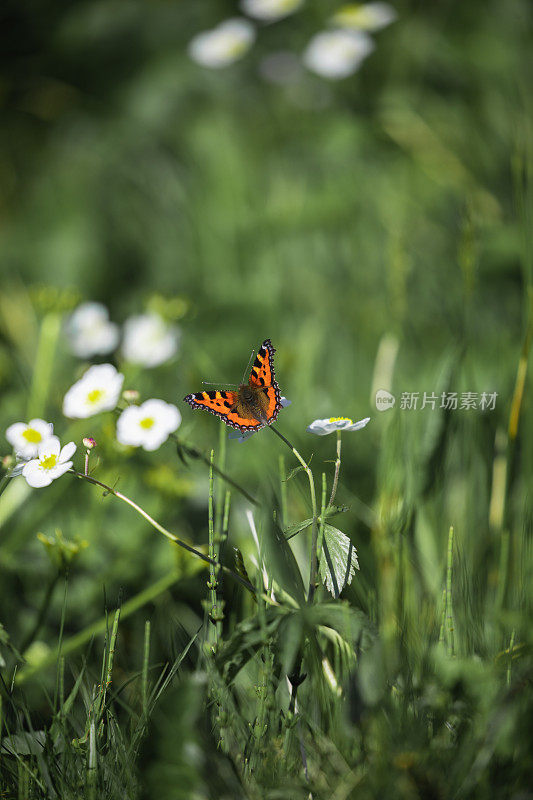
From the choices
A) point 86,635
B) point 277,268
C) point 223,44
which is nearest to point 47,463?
point 86,635

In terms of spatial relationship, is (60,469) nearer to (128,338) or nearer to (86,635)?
(86,635)

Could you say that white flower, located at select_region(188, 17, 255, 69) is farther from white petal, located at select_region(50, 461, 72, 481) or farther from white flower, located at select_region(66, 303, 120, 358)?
white petal, located at select_region(50, 461, 72, 481)

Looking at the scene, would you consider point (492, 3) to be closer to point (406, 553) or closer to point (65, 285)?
point (65, 285)

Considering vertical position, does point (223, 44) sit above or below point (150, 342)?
above

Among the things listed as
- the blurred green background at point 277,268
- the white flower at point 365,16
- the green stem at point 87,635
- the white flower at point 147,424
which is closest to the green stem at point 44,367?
the blurred green background at point 277,268

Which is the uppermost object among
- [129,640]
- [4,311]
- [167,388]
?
[4,311]

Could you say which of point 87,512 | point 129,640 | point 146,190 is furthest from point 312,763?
point 146,190
